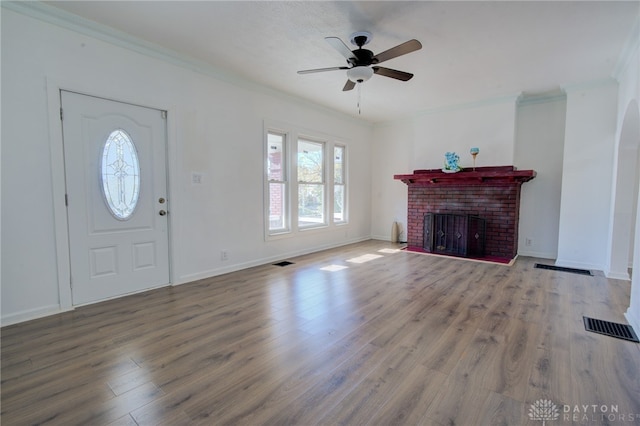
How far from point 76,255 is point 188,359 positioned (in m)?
1.82

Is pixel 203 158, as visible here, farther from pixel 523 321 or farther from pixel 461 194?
pixel 461 194

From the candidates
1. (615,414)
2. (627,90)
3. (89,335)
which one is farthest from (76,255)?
(627,90)

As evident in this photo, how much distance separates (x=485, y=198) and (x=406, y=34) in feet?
11.0

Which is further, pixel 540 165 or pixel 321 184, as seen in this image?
pixel 321 184

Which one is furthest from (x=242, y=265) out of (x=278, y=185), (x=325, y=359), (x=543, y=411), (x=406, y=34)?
(x=543, y=411)

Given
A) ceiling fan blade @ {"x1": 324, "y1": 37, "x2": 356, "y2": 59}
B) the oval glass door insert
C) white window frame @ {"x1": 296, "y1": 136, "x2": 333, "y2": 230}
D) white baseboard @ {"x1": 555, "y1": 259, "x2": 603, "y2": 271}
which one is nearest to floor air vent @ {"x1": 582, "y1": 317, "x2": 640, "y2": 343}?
white baseboard @ {"x1": 555, "y1": 259, "x2": 603, "y2": 271}

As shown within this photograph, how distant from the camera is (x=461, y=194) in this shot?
554cm

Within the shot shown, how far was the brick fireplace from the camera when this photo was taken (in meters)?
5.04

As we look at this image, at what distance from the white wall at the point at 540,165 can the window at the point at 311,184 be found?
11.7ft

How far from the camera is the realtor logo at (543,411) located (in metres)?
1.57

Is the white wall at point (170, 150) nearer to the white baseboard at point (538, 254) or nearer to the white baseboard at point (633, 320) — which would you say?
the white baseboard at point (538, 254)

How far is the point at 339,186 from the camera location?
6535 mm

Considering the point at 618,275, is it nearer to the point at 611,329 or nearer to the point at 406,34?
the point at 611,329

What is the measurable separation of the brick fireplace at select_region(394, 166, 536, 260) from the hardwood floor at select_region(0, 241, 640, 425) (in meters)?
1.63
